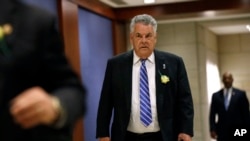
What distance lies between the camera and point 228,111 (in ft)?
20.2

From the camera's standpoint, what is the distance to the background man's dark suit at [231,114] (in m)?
6.12

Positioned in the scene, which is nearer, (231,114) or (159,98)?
(159,98)

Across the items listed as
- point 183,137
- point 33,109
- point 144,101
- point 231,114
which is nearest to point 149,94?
point 144,101

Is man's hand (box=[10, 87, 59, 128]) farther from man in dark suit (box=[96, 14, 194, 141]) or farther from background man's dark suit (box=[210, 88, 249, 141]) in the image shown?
background man's dark suit (box=[210, 88, 249, 141])

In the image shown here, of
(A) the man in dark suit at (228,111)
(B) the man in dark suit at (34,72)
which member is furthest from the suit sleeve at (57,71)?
(A) the man in dark suit at (228,111)

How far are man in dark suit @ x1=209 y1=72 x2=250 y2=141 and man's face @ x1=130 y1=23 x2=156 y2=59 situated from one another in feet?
10.4

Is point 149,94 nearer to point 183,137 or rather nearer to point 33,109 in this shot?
point 183,137

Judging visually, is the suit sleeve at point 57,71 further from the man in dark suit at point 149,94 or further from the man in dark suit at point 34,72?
the man in dark suit at point 149,94

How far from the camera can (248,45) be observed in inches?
437

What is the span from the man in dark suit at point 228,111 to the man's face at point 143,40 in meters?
3.16

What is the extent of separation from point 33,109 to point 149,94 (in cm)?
228

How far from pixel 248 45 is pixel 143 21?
8330 mm

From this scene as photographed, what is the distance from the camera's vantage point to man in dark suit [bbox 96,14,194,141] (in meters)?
3.10

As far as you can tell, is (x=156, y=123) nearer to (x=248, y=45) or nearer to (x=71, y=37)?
(x=71, y=37)
